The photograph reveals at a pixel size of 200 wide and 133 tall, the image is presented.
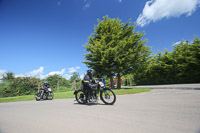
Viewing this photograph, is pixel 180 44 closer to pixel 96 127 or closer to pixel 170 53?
pixel 170 53

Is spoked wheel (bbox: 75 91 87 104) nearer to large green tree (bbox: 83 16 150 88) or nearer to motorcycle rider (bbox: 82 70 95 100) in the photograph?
motorcycle rider (bbox: 82 70 95 100)

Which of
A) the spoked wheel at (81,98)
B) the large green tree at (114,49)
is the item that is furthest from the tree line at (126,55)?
the spoked wheel at (81,98)

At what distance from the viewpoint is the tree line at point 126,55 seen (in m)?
14.8

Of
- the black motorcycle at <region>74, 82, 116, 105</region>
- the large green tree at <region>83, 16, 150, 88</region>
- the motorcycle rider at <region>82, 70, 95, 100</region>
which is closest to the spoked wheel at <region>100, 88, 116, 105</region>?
the black motorcycle at <region>74, 82, 116, 105</region>

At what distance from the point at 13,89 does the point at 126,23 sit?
19523mm

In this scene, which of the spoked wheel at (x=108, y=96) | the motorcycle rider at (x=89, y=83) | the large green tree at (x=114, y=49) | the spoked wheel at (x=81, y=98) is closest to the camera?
the spoked wheel at (x=108, y=96)

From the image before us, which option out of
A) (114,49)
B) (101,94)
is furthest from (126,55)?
(101,94)

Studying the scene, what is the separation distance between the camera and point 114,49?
1411cm

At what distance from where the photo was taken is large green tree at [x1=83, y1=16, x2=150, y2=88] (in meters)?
14.6

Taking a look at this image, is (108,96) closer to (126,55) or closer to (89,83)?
(89,83)

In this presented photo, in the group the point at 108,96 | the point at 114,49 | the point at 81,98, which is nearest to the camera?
the point at 108,96

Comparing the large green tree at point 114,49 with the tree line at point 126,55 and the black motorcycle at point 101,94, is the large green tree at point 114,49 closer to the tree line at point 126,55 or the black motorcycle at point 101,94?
the tree line at point 126,55

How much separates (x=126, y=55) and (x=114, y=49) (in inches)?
82.8

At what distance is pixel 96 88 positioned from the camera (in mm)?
5742
